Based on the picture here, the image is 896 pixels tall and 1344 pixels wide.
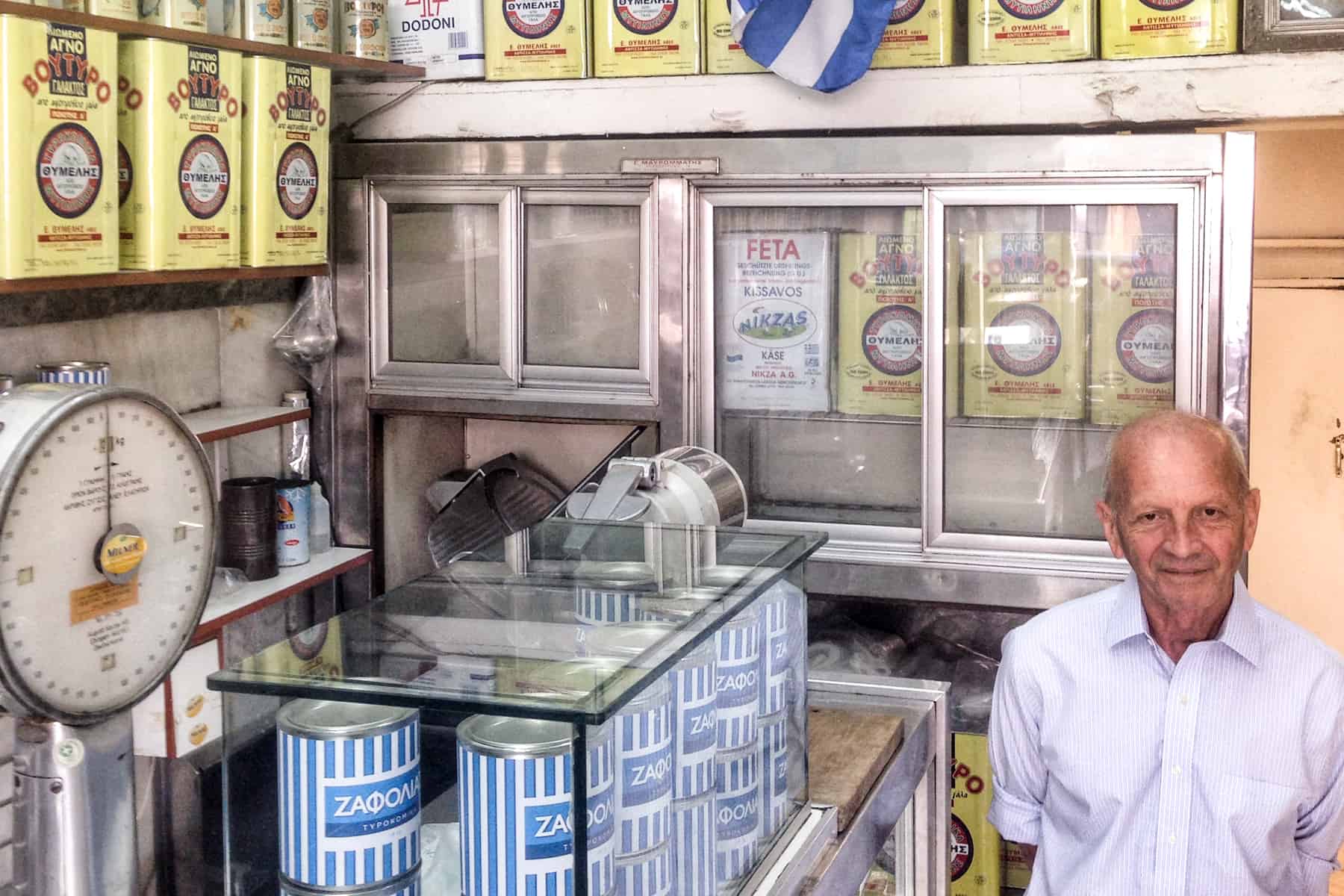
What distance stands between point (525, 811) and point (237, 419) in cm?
217

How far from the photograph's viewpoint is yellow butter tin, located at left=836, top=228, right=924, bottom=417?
3.06 m

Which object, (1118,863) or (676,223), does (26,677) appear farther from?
(676,223)

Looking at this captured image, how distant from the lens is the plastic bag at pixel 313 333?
3.36 meters

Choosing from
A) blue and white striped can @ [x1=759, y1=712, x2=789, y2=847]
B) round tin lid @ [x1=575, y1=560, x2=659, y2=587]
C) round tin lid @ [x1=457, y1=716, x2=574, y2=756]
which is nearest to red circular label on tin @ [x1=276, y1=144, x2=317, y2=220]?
round tin lid @ [x1=575, y1=560, x2=659, y2=587]

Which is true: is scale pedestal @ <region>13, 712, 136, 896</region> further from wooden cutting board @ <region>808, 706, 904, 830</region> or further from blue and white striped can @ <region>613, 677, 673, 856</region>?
wooden cutting board @ <region>808, 706, 904, 830</region>

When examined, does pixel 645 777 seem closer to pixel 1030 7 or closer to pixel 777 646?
pixel 777 646

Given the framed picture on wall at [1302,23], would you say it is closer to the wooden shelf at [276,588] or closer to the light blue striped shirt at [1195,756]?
the light blue striped shirt at [1195,756]

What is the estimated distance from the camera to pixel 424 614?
1404 mm

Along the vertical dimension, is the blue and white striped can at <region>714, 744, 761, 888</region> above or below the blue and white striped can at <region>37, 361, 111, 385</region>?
below

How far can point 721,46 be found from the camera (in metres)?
3.03

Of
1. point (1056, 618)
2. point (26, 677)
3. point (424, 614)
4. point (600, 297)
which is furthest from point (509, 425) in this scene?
point (26, 677)

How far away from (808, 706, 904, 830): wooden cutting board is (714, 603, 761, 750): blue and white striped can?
0.87 ft

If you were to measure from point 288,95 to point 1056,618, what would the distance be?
1790 millimetres

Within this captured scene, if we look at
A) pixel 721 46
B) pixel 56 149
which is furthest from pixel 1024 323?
pixel 56 149
